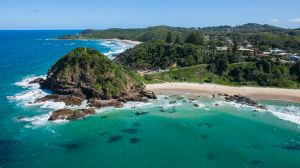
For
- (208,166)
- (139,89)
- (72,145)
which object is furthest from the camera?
(139,89)

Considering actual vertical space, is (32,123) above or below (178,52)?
below

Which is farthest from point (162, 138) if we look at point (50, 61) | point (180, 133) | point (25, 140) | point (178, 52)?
point (50, 61)

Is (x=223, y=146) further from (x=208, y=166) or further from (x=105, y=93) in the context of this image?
(x=105, y=93)

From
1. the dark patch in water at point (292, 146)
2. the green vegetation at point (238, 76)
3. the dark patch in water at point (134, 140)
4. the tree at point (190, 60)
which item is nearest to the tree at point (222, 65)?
the green vegetation at point (238, 76)

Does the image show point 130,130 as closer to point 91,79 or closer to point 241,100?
point 91,79

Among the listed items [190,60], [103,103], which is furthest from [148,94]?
[190,60]

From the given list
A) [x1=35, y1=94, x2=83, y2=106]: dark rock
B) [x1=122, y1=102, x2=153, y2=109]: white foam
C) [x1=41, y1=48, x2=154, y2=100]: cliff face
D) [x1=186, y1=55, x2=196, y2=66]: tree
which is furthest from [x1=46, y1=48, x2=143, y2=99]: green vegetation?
[x1=186, y1=55, x2=196, y2=66]: tree

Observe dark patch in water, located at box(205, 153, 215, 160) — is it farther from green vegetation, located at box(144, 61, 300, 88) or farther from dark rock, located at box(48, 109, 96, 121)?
green vegetation, located at box(144, 61, 300, 88)
